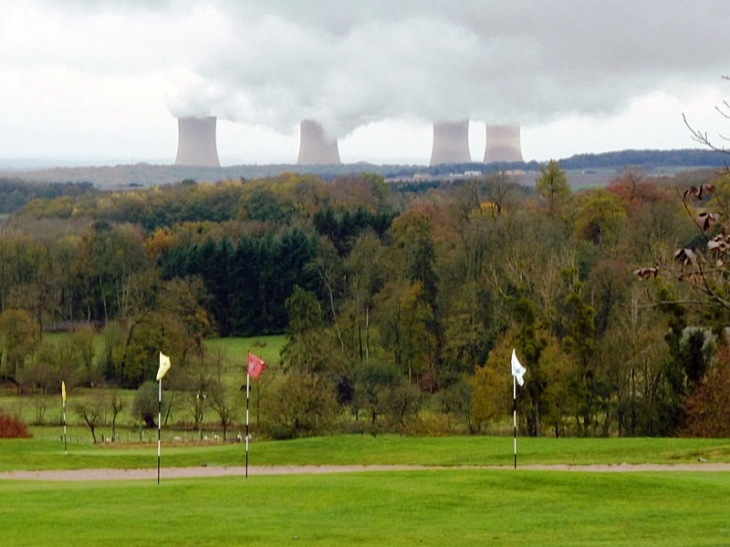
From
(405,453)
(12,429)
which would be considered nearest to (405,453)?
(405,453)

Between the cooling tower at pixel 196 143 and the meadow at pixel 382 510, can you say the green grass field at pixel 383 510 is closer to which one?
the meadow at pixel 382 510

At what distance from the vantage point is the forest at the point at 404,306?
42.9 meters

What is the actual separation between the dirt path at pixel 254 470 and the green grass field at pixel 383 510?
2.02 meters

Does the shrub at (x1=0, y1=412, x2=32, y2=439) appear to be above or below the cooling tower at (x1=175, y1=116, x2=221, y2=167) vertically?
below

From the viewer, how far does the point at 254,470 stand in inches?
1183

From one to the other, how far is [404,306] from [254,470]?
33.2m

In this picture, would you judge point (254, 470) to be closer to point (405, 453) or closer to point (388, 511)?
point (405, 453)

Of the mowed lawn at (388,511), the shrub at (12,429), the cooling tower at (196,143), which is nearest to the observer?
the mowed lawn at (388,511)

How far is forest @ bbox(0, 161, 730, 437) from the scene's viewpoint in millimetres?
42938

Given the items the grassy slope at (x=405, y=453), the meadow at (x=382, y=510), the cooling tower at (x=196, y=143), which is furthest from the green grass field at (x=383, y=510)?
the cooling tower at (x=196, y=143)

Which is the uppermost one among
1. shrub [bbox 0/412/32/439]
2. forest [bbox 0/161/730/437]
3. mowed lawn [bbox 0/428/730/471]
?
forest [bbox 0/161/730/437]

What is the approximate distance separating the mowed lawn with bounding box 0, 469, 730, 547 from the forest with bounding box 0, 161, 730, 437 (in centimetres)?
470

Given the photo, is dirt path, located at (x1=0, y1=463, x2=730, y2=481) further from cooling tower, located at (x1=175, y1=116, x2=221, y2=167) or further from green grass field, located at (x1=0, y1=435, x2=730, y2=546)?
cooling tower, located at (x1=175, y1=116, x2=221, y2=167)

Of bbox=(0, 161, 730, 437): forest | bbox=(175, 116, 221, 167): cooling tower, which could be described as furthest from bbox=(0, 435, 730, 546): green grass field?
bbox=(175, 116, 221, 167): cooling tower
